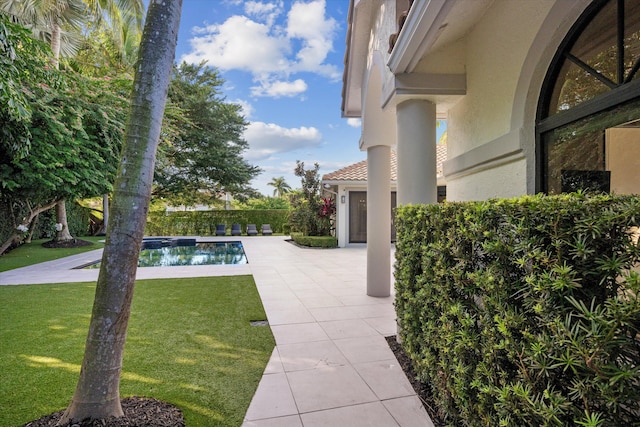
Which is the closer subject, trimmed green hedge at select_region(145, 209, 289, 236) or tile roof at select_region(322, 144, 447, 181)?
tile roof at select_region(322, 144, 447, 181)

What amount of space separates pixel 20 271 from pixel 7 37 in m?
8.27

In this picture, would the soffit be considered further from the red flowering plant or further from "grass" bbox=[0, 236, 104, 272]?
the red flowering plant

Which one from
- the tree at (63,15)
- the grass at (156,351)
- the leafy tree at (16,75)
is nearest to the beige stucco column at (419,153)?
the grass at (156,351)

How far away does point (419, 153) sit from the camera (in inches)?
185

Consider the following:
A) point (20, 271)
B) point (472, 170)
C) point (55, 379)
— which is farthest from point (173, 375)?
point (20, 271)

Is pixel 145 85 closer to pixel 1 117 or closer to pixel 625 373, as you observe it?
pixel 625 373

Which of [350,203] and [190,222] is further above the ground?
[350,203]

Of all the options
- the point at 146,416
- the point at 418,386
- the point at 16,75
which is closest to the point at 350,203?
the point at 16,75

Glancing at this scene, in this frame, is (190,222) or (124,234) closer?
(124,234)

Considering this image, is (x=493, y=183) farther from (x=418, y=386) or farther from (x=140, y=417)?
(x=140, y=417)

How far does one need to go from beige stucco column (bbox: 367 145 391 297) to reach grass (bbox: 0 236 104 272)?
11.4m

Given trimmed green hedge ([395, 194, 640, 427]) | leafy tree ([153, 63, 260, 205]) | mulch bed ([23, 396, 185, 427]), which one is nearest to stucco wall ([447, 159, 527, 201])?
trimmed green hedge ([395, 194, 640, 427])

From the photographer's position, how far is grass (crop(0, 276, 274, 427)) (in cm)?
326

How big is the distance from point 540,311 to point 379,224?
19.0 feet
